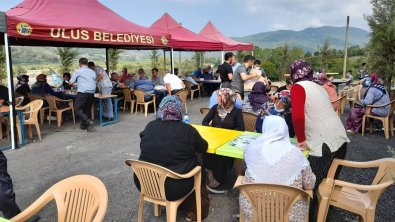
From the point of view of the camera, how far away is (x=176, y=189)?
2.69 meters

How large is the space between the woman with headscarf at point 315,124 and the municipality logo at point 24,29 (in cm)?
496

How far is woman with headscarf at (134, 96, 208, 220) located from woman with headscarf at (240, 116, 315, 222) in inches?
23.6

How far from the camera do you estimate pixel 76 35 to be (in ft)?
21.9

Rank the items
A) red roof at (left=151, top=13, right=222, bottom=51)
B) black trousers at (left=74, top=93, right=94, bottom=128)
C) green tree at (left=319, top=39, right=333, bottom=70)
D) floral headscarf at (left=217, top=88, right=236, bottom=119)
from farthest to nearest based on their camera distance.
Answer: green tree at (left=319, top=39, right=333, bottom=70), red roof at (left=151, top=13, right=222, bottom=51), black trousers at (left=74, top=93, right=94, bottom=128), floral headscarf at (left=217, top=88, right=236, bottom=119)

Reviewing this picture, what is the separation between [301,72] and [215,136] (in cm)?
120

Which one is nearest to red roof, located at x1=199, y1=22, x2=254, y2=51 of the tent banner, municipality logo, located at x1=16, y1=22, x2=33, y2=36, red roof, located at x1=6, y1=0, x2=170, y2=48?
red roof, located at x1=6, y1=0, x2=170, y2=48

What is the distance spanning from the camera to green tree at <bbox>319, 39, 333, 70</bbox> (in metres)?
21.4

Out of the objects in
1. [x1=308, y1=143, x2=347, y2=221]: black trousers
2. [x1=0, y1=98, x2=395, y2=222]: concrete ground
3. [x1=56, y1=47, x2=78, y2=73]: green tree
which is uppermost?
[x1=56, y1=47, x2=78, y2=73]: green tree

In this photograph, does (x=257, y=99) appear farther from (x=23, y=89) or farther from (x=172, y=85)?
(x=23, y=89)

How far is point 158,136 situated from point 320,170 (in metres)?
1.44

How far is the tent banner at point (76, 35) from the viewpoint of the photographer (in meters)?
5.59

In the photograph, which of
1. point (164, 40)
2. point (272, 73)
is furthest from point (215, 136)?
point (272, 73)

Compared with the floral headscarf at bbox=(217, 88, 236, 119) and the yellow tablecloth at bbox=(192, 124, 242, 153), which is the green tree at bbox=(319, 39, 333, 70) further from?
the yellow tablecloth at bbox=(192, 124, 242, 153)

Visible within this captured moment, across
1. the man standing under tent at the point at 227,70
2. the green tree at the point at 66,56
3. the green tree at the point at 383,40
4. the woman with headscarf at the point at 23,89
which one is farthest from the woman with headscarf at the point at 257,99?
the green tree at the point at 66,56
